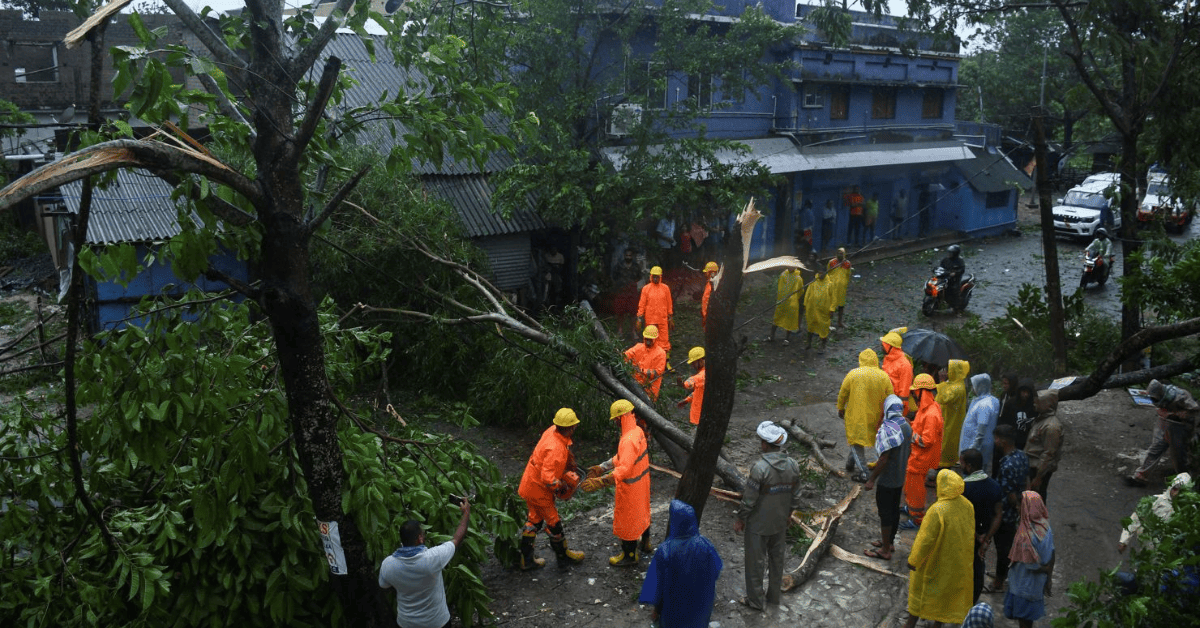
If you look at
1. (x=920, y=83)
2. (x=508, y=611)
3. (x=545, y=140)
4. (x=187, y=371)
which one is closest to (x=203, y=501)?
(x=187, y=371)

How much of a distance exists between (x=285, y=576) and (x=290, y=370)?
1.44 m

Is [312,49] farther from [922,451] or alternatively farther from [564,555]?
[922,451]

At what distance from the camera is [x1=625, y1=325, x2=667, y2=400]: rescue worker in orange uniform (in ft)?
A: 31.3

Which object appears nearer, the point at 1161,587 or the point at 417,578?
the point at 1161,587

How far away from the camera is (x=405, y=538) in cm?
496

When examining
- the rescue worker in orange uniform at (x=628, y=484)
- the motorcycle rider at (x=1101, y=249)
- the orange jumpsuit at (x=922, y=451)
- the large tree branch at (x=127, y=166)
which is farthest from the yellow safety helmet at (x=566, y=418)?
the motorcycle rider at (x=1101, y=249)

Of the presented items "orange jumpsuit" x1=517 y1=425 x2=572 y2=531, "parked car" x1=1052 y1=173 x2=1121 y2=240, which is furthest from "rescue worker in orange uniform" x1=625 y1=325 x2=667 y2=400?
"parked car" x1=1052 y1=173 x2=1121 y2=240

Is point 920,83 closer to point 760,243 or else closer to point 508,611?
point 760,243

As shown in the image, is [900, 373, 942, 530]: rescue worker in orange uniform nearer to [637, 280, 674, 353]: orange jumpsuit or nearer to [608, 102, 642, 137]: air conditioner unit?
[637, 280, 674, 353]: orange jumpsuit

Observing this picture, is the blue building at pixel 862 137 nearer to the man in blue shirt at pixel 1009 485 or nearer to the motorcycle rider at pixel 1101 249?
the motorcycle rider at pixel 1101 249

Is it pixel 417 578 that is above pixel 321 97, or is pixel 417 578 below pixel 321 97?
below

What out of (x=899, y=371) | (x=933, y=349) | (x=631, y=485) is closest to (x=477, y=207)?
(x=899, y=371)

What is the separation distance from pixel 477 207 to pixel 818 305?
19.1 feet

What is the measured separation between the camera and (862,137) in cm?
2217
